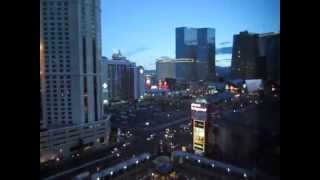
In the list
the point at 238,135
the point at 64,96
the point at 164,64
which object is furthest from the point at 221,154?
the point at 164,64

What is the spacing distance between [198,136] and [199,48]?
146 inches

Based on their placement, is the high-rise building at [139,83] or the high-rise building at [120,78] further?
the high-rise building at [139,83]

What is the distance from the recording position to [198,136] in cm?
591

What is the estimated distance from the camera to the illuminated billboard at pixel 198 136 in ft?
18.8

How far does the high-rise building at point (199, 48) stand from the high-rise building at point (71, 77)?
311cm

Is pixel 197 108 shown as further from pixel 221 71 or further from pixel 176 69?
pixel 176 69

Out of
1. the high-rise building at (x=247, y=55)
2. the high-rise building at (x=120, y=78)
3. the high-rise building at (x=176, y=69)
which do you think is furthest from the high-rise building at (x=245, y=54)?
the high-rise building at (x=120, y=78)

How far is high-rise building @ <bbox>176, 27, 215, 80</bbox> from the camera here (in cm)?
821

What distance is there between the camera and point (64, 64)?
5789 mm

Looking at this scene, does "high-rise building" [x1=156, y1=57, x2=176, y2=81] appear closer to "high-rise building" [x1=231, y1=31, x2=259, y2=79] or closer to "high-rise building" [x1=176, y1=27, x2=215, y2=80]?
"high-rise building" [x1=176, y1=27, x2=215, y2=80]

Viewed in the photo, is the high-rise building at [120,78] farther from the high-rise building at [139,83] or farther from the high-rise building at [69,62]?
the high-rise building at [69,62]

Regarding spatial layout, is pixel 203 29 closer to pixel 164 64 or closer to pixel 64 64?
pixel 164 64

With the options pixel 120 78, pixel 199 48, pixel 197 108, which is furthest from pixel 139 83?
pixel 197 108

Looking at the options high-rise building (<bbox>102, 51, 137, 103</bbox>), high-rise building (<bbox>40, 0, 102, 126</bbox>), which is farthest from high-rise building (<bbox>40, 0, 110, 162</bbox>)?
high-rise building (<bbox>102, 51, 137, 103</bbox>)
